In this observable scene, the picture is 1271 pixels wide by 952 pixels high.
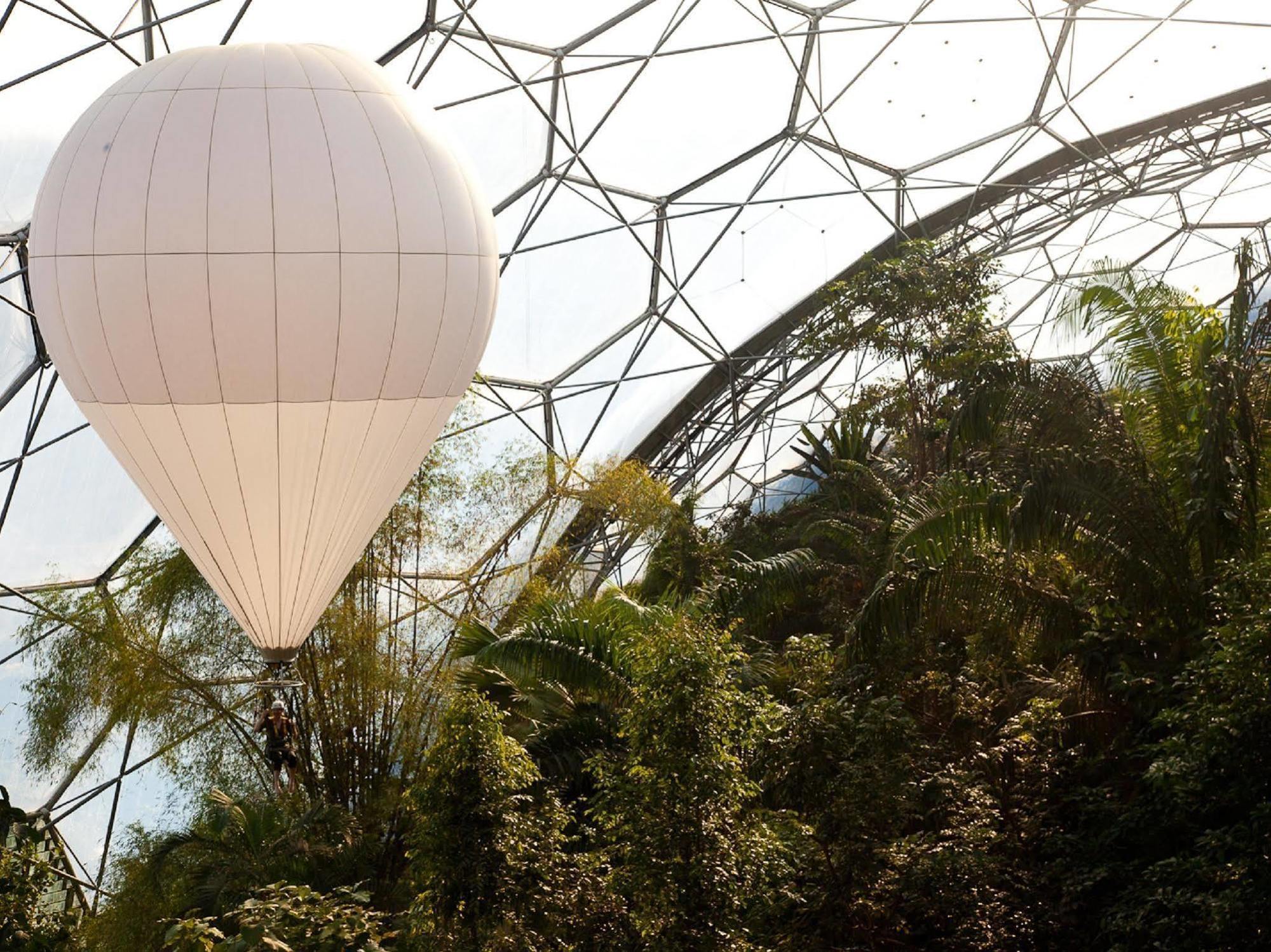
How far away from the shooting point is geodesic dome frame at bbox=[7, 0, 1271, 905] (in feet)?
64.1

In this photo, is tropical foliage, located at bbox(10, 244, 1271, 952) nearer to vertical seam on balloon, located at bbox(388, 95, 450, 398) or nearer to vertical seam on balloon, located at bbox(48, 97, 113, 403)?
vertical seam on balloon, located at bbox(388, 95, 450, 398)

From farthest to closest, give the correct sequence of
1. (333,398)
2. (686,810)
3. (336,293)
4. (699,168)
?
(699,168), (333,398), (336,293), (686,810)

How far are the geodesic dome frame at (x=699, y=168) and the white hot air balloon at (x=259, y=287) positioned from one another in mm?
6332

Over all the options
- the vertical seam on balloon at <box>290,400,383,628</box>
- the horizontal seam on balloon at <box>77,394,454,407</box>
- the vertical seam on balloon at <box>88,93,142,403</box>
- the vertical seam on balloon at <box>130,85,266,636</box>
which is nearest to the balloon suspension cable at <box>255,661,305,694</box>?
the vertical seam on balloon at <box>290,400,383,628</box>

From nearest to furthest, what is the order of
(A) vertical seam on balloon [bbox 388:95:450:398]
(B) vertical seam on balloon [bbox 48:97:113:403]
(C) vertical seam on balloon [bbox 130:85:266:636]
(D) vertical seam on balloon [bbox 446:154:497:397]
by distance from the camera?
(C) vertical seam on balloon [bbox 130:85:266:636] → (B) vertical seam on balloon [bbox 48:97:113:403] → (A) vertical seam on balloon [bbox 388:95:450:398] → (D) vertical seam on balloon [bbox 446:154:497:397]

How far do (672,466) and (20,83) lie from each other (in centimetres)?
1581

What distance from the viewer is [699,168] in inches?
945

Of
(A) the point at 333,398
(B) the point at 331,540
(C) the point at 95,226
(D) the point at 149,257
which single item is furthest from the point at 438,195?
(B) the point at 331,540

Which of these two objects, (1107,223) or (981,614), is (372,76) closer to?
(981,614)

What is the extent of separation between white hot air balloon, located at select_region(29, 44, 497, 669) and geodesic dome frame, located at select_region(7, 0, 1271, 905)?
6332 mm

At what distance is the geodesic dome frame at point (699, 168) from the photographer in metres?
19.5

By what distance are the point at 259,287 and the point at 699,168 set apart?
13954mm

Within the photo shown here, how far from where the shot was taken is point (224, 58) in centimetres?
1178

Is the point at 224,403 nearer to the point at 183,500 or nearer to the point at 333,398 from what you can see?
the point at 333,398
